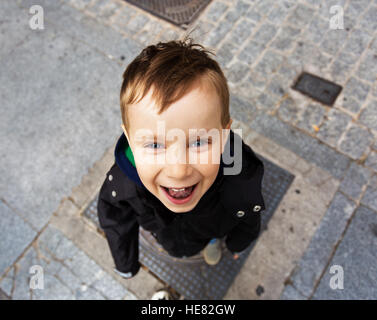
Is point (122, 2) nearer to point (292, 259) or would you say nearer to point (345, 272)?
point (292, 259)

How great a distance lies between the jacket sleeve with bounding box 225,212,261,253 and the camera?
182 centimetres

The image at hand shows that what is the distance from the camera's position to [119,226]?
5.94 feet

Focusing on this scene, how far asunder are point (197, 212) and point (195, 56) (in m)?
0.88

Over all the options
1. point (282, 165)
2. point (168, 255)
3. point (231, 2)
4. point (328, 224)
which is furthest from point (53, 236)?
point (231, 2)

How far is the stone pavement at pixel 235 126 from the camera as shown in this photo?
2566mm

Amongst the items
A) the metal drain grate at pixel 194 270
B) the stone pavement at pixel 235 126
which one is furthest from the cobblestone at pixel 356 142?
the metal drain grate at pixel 194 270

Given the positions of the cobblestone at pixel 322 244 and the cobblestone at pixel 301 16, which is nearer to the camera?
the cobblestone at pixel 322 244

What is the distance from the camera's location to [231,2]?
3791 mm

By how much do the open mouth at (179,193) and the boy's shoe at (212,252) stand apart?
114 cm

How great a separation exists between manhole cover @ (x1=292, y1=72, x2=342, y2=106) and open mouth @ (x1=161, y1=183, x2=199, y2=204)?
2.39 m

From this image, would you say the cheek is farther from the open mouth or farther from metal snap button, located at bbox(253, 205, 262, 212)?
metal snap button, located at bbox(253, 205, 262, 212)

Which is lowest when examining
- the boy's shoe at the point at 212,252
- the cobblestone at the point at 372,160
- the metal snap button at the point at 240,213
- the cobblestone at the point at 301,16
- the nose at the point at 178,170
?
the boy's shoe at the point at 212,252

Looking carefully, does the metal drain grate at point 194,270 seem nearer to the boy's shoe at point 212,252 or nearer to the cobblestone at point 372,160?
the boy's shoe at point 212,252

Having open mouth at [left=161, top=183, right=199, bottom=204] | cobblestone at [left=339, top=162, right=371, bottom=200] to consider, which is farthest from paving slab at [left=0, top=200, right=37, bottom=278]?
cobblestone at [left=339, top=162, right=371, bottom=200]
